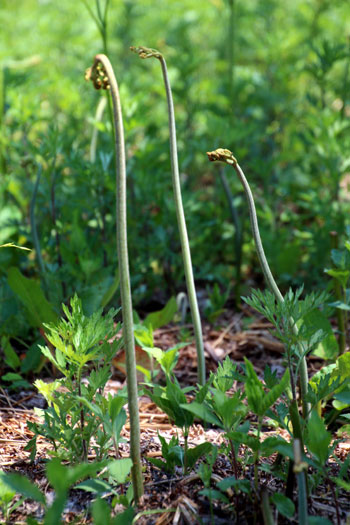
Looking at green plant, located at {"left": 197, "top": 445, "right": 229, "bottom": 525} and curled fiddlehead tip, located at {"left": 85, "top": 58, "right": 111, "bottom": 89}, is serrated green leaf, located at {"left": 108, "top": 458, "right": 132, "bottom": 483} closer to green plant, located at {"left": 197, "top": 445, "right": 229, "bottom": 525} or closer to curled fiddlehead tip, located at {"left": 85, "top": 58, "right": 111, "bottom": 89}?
green plant, located at {"left": 197, "top": 445, "right": 229, "bottom": 525}

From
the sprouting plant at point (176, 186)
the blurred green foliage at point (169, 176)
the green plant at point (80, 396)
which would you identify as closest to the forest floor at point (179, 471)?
the green plant at point (80, 396)

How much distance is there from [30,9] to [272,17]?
11.4 feet

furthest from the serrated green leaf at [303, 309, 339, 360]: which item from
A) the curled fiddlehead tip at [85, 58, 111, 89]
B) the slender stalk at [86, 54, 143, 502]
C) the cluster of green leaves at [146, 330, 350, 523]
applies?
the curled fiddlehead tip at [85, 58, 111, 89]

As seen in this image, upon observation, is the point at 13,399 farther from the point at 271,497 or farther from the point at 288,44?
the point at 288,44

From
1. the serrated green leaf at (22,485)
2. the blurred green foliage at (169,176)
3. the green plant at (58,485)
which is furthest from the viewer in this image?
the blurred green foliage at (169,176)

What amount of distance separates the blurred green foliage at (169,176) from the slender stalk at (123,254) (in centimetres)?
89

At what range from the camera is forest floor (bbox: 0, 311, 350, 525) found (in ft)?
4.94

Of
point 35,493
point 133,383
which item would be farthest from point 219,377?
point 35,493

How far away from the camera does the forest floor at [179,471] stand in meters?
1.51

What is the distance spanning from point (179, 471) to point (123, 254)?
0.75 metres

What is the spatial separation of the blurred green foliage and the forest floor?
0.46 meters

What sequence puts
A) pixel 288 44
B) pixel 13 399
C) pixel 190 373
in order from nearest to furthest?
pixel 13 399 < pixel 190 373 < pixel 288 44

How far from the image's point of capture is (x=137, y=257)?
3.24m

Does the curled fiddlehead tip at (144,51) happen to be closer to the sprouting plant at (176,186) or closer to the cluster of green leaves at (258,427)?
the sprouting plant at (176,186)
